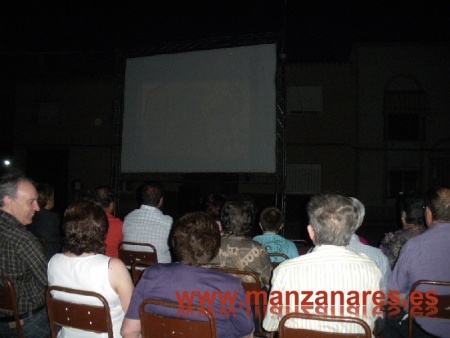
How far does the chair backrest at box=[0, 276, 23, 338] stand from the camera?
211cm

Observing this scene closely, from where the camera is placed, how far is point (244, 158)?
7355 mm

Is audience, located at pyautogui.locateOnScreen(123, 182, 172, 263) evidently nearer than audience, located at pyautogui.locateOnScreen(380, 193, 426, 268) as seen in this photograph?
No

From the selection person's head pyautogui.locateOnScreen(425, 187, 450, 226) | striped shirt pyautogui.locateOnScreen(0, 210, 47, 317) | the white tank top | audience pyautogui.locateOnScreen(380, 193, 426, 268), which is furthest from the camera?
audience pyautogui.locateOnScreen(380, 193, 426, 268)

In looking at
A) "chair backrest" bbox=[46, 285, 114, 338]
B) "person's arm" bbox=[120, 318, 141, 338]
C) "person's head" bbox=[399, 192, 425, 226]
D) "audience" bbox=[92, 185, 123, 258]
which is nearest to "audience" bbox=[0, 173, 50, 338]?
"chair backrest" bbox=[46, 285, 114, 338]

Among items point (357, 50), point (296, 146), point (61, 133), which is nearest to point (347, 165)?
point (296, 146)

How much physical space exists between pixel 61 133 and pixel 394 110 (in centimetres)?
1318

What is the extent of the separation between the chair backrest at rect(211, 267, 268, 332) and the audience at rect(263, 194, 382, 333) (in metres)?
0.38

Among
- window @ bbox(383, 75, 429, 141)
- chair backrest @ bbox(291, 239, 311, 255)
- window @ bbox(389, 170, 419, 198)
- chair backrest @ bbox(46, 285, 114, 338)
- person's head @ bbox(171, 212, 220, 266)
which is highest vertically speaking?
window @ bbox(383, 75, 429, 141)

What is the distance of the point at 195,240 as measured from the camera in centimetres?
188

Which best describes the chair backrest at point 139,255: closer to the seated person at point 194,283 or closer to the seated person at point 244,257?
the seated person at point 244,257

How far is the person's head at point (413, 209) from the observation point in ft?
10.4

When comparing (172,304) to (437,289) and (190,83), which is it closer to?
(437,289)

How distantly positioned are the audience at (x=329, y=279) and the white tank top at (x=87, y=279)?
0.74 m

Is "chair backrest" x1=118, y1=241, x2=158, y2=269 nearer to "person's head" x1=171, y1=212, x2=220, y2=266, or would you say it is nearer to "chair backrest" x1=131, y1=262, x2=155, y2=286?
"chair backrest" x1=131, y1=262, x2=155, y2=286
